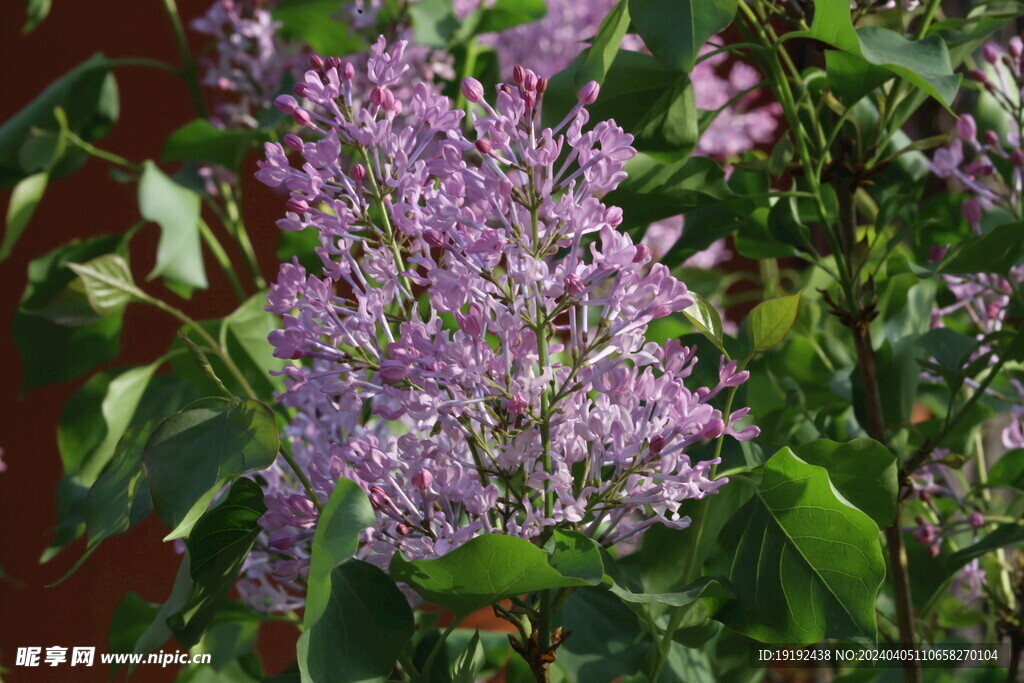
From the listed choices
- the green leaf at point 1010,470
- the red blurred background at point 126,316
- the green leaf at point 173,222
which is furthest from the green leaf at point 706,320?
the red blurred background at point 126,316

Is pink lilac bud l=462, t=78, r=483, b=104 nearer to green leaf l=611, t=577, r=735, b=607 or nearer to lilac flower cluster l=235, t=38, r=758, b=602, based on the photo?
lilac flower cluster l=235, t=38, r=758, b=602

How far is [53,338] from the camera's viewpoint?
0.61m

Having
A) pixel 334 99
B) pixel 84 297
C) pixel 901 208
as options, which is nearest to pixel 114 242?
pixel 84 297

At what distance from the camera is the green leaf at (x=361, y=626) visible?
281mm

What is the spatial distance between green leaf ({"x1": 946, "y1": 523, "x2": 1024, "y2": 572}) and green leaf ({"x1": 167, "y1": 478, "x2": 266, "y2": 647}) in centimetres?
30

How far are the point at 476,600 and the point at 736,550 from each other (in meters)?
0.10

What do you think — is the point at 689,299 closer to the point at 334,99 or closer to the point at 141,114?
the point at 334,99

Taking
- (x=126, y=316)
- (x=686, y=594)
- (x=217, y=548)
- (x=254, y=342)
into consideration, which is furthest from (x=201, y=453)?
(x=126, y=316)

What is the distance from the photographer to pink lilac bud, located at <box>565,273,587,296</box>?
0.90ft

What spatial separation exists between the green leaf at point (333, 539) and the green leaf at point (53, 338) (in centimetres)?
39

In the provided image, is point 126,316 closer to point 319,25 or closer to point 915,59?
point 319,25

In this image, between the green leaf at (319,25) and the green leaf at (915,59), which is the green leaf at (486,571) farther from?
the green leaf at (319,25)

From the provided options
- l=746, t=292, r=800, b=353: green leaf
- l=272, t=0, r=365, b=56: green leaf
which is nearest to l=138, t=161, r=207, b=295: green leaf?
l=272, t=0, r=365, b=56: green leaf

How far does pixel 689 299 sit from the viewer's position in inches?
11.4
